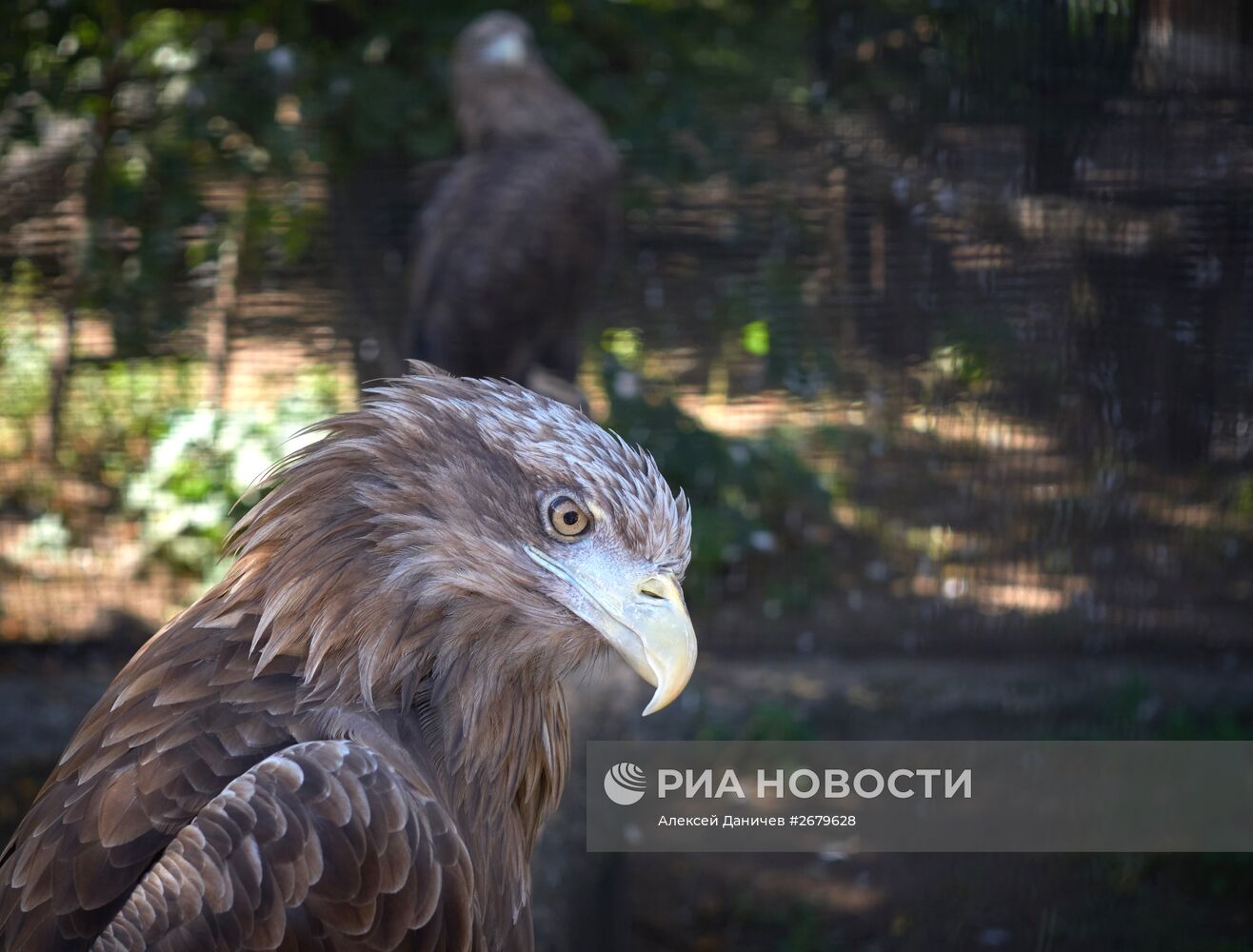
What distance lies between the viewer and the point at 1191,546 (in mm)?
3791

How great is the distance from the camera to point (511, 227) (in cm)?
381

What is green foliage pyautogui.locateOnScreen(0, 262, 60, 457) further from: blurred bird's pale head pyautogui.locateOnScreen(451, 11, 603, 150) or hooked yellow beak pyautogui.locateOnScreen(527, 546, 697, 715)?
hooked yellow beak pyautogui.locateOnScreen(527, 546, 697, 715)

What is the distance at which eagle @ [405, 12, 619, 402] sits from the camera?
3.78m

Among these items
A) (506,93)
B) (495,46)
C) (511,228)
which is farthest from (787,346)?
(495,46)

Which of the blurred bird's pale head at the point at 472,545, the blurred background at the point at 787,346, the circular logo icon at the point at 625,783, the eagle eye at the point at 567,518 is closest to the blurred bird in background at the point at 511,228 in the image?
the blurred background at the point at 787,346

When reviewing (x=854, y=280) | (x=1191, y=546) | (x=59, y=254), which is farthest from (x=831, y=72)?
(x=59, y=254)

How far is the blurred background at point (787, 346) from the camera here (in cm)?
341

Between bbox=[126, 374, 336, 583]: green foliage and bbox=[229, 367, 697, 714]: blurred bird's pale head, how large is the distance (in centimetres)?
263

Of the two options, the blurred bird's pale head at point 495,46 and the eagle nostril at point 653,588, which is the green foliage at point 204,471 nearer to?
the blurred bird's pale head at point 495,46

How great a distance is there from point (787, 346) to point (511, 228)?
108 centimetres

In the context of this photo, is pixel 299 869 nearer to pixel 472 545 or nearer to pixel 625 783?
pixel 472 545
